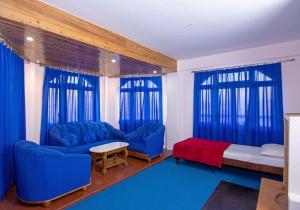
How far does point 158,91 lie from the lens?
218 inches

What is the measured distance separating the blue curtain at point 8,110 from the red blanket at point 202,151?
10.4ft

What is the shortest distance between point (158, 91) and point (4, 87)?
376 cm

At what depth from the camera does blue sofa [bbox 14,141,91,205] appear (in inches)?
96.5

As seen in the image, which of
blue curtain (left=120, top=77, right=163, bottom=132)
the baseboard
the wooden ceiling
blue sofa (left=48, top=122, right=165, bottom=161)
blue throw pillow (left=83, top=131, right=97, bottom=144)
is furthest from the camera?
blue curtain (left=120, top=77, right=163, bottom=132)

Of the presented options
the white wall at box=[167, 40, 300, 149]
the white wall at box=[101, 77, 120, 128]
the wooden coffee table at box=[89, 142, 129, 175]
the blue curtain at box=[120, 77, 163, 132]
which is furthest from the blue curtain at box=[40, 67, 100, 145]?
the white wall at box=[167, 40, 300, 149]

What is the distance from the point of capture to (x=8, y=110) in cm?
285

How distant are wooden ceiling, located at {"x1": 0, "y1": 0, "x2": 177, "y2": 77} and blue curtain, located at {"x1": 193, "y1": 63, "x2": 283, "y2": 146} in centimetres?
168

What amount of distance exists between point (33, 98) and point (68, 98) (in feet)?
2.74

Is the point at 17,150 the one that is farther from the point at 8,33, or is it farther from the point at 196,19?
the point at 196,19

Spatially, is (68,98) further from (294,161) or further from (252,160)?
(294,161)

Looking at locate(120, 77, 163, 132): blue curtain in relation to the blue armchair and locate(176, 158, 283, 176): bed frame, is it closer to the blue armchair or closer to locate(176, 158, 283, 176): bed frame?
the blue armchair

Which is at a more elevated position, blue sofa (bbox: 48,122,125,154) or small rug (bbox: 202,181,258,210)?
blue sofa (bbox: 48,122,125,154)

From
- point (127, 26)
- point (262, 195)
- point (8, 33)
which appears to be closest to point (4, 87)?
point (8, 33)

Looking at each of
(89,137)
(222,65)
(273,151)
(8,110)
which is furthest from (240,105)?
(8,110)
